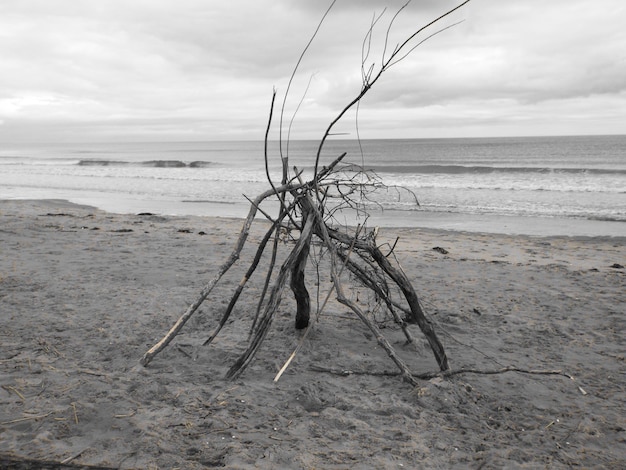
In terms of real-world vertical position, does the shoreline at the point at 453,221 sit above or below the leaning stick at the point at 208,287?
below

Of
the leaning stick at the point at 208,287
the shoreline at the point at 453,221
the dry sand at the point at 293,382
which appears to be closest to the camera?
the dry sand at the point at 293,382

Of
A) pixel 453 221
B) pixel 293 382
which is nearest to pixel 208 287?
pixel 293 382

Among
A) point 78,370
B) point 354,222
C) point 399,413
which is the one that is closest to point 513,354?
point 399,413

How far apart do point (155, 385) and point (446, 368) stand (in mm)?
2048

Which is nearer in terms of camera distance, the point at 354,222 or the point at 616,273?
the point at 616,273

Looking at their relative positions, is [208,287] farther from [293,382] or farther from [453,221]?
[453,221]

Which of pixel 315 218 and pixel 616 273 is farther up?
pixel 315 218

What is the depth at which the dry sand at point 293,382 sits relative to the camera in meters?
2.67

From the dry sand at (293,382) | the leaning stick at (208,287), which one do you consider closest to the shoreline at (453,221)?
the dry sand at (293,382)

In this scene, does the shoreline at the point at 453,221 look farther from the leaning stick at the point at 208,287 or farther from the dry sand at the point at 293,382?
the leaning stick at the point at 208,287

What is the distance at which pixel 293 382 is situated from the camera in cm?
348

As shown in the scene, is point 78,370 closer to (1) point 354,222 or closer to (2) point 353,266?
(2) point 353,266

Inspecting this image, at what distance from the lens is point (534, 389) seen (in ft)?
11.7

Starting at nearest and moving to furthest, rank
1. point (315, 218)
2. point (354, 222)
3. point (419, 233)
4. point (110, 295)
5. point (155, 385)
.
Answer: point (155, 385)
point (315, 218)
point (110, 295)
point (419, 233)
point (354, 222)
